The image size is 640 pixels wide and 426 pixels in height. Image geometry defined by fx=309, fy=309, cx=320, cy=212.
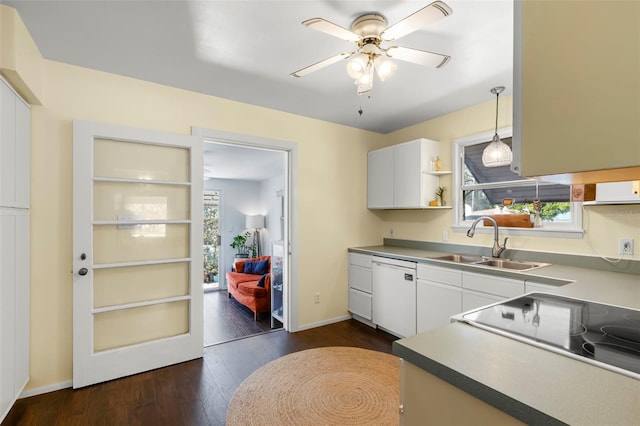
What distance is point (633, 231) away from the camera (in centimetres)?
227

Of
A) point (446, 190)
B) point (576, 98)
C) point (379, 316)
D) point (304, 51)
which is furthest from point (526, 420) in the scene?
point (446, 190)

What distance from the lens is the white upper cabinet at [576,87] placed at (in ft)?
1.77

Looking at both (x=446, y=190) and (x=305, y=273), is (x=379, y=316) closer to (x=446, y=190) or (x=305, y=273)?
(x=305, y=273)

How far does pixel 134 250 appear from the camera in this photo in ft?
8.64

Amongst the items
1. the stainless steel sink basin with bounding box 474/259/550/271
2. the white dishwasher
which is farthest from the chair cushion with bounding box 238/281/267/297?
the stainless steel sink basin with bounding box 474/259/550/271

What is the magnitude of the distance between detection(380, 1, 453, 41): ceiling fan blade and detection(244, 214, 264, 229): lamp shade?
5756 millimetres

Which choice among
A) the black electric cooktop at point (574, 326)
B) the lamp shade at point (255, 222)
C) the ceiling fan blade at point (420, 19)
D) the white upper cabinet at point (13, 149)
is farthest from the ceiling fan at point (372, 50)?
the lamp shade at point (255, 222)

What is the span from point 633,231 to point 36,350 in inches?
177

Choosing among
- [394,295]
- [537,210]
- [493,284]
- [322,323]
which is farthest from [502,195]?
[322,323]

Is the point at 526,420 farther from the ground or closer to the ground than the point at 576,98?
closer to the ground

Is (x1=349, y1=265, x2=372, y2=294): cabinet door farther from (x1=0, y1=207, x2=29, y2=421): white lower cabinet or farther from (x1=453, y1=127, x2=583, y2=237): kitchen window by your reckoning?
(x1=0, y1=207, x2=29, y2=421): white lower cabinet

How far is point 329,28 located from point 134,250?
2.31 meters

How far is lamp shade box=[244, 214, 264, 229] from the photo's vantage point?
7102mm

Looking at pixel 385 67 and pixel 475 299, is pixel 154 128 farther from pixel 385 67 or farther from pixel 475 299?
pixel 475 299
